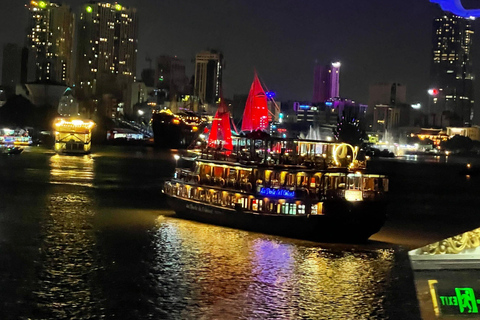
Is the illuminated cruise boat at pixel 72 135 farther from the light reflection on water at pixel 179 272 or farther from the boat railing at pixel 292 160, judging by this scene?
the boat railing at pixel 292 160

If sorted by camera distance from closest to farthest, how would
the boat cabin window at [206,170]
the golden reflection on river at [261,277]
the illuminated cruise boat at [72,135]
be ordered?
the golden reflection on river at [261,277]
the boat cabin window at [206,170]
the illuminated cruise boat at [72,135]

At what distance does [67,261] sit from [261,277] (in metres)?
6.37

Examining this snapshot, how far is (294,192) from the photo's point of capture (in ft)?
85.9

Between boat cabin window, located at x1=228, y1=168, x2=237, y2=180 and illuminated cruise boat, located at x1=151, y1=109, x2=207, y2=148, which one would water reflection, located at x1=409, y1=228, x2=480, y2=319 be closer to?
boat cabin window, located at x1=228, y1=168, x2=237, y2=180

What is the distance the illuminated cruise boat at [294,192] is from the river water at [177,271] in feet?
2.22

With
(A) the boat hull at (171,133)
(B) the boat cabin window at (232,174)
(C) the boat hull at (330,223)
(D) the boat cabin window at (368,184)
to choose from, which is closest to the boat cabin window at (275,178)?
(C) the boat hull at (330,223)

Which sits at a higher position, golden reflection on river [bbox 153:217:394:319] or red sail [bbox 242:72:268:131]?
red sail [bbox 242:72:268:131]

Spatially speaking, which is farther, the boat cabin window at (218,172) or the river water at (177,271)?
the boat cabin window at (218,172)

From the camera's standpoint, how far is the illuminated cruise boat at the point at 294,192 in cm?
2600

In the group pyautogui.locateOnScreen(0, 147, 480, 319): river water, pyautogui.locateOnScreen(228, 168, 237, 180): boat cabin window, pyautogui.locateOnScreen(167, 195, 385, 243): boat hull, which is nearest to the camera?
pyautogui.locateOnScreen(0, 147, 480, 319): river water

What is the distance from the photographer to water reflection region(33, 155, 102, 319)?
16.2 meters

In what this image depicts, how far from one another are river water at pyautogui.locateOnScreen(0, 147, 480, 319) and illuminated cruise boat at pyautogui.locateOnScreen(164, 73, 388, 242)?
0.68 metres

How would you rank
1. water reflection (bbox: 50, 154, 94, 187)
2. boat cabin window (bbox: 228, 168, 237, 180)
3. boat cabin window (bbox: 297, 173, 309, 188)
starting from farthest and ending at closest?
water reflection (bbox: 50, 154, 94, 187), boat cabin window (bbox: 228, 168, 237, 180), boat cabin window (bbox: 297, 173, 309, 188)

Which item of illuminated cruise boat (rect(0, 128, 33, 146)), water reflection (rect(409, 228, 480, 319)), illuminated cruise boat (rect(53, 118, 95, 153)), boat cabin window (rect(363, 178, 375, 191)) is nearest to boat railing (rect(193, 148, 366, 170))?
boat cabin window (rect(363, 178, 375, 191))
